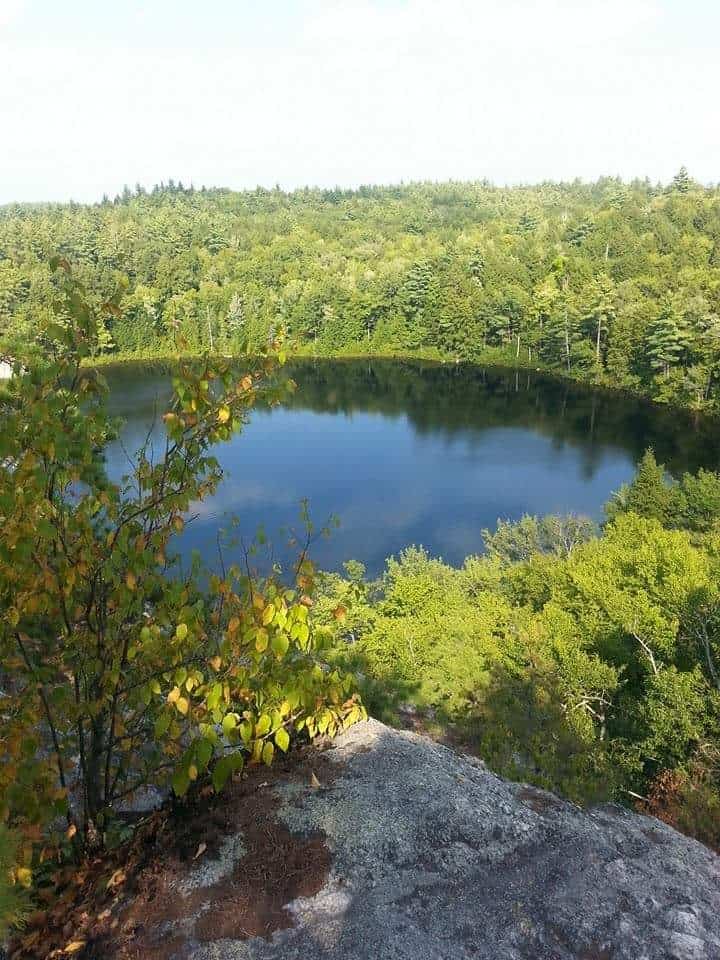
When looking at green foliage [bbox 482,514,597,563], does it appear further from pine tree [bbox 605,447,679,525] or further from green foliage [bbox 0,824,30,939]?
green foliage [bbox 0,824,30,939]

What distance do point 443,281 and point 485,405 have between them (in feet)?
99.7

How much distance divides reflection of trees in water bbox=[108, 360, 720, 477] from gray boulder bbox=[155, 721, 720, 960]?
33.5 m

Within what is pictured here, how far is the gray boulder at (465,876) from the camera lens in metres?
5.69

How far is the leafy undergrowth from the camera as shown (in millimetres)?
4875

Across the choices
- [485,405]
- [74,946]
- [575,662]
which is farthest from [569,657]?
[485,405]

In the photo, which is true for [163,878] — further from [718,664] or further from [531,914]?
[718,664]

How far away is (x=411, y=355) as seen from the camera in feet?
246

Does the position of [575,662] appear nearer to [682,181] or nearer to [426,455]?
[426,455]

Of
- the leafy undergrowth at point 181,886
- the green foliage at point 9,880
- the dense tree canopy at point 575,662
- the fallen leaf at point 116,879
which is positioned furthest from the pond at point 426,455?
the green foliage at point 9,880

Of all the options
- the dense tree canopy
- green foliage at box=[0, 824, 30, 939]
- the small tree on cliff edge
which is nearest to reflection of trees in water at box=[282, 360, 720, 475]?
the dense tree canopy

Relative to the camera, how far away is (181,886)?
575 centimetres

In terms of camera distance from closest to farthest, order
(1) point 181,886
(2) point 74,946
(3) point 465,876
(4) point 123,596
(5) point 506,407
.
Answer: (4) point 123,596, (2) point 74,946, (1) point 181,886, (3) point 465,876, (5) point 506,407

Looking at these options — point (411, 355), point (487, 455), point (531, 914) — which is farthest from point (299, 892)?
point (411, 355)

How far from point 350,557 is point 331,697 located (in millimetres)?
25095
